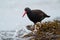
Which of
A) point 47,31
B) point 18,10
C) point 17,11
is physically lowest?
point 47,31

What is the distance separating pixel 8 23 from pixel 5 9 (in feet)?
8.52

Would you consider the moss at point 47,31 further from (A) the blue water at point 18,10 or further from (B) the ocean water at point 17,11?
(A) the blue water at point 18,10

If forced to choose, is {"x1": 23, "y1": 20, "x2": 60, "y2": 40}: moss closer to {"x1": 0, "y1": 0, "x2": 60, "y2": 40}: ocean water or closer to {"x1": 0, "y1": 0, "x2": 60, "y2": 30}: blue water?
{"x1": 0, "y1": 0, "x2": 60, "y2": 40}: ocean water

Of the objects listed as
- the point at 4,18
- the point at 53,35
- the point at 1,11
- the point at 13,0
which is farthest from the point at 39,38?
the point at 13,0

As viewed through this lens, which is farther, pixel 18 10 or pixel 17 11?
pixel 18 10

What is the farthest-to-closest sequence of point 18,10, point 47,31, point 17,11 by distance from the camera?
point 18,10
point 17,11
point 47,31

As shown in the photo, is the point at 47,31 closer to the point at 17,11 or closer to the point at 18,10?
the point at 17,11

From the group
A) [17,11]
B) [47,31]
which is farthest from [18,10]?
[47,31]

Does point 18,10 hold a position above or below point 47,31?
above

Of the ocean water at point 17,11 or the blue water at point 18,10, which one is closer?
the ocean water at point 17,11

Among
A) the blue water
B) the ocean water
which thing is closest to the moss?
the ocean water

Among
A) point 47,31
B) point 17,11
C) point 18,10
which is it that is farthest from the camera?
point 18,10

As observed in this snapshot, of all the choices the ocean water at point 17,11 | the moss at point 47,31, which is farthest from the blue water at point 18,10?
the moss at point 47,31

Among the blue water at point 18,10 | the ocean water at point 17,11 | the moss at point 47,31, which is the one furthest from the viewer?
the blue water at point 18,10
